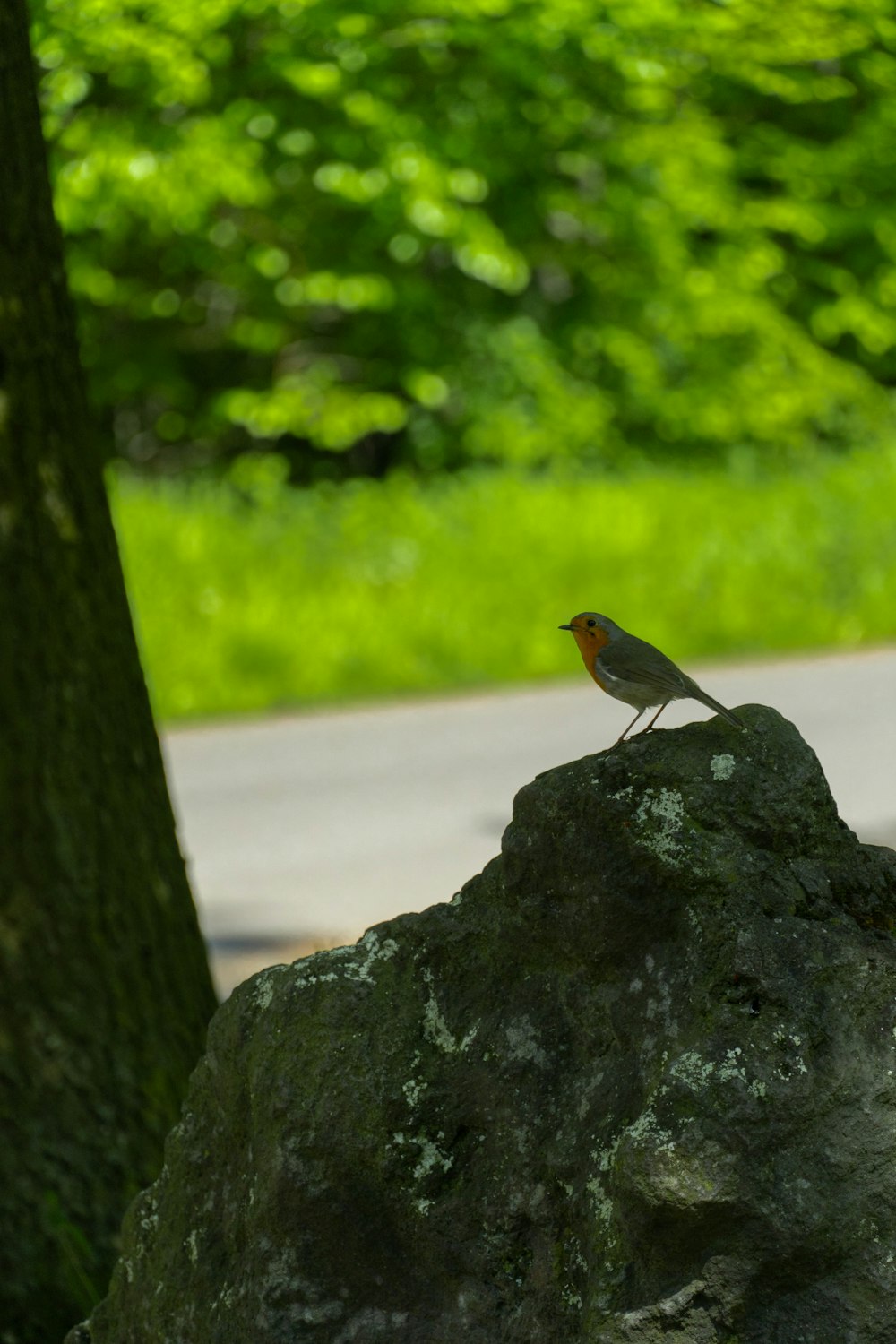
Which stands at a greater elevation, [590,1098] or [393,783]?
[393,783]

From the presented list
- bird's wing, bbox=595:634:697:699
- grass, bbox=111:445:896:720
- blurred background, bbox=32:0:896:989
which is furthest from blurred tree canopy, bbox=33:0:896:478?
bird's wing, bbox=595:634:697:699

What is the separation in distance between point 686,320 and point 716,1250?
825 inches

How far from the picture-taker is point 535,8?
215 inches

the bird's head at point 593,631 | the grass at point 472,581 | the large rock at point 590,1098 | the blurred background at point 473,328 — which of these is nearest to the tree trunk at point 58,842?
the large rock at point 590,1098

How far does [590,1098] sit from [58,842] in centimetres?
175

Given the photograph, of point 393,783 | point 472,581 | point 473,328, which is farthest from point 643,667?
point 473,328

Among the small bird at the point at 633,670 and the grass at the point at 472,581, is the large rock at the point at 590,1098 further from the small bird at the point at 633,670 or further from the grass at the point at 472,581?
the grass at the point at 472,581

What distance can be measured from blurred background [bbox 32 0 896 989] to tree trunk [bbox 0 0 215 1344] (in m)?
1.65

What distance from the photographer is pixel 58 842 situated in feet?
12.3

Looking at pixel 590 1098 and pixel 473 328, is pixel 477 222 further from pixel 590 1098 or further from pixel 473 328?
pixel 590 1098

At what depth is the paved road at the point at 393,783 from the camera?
794 cm

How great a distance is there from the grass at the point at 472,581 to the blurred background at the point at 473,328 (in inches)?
1.5

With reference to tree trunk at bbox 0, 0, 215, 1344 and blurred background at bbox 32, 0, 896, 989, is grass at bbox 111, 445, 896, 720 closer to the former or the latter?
blurred background at bbox 32, 0, 896, 989

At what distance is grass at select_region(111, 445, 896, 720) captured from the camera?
12578 mm
